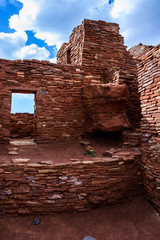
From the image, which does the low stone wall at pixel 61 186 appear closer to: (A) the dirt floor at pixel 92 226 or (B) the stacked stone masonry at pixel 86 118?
(B) the stacked stone masonry at pixel 86 118

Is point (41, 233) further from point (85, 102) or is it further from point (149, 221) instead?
point (85, 102)

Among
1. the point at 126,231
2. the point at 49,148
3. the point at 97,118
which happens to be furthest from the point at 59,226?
the point at 97,118

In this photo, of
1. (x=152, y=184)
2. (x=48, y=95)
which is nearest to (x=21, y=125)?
(x=48, y=95)

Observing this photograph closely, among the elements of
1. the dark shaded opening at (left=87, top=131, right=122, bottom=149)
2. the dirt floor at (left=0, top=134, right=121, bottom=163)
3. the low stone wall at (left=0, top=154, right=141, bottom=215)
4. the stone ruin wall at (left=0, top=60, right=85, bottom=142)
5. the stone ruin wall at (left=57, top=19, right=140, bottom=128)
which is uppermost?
the stone ruin wall at (left=57, top=19, right=140, bottom=128)

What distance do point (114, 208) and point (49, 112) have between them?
3.72 meters

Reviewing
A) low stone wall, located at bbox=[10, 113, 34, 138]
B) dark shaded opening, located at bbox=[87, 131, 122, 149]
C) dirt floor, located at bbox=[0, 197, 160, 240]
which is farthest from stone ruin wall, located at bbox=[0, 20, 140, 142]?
low stone wall, located at bbox=[10, 113, 34, 138]

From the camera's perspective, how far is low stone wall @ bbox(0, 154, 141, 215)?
3582mm

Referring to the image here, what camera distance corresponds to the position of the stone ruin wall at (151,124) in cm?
393

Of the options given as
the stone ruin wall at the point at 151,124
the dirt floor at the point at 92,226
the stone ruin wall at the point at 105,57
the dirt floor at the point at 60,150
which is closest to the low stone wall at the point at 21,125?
the dirt floor at the point at 60,150

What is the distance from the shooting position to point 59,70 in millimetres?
6004

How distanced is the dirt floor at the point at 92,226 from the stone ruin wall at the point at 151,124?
1.88 ft

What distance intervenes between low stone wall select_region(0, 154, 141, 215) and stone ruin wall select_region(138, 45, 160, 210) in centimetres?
66

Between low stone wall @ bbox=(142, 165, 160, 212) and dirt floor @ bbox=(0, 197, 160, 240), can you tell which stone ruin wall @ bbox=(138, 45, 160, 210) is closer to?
low stone wall @ bbox=(142, 165, 160, 212)

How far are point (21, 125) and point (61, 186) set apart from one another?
218 inches
